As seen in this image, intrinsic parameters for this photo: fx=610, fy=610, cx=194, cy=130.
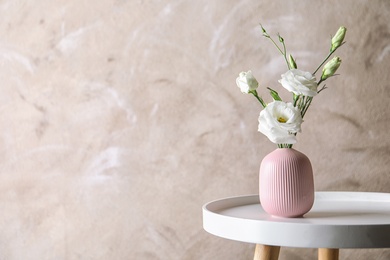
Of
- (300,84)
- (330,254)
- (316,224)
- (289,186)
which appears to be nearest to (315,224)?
(316,224)

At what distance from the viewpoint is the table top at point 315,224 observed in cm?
112

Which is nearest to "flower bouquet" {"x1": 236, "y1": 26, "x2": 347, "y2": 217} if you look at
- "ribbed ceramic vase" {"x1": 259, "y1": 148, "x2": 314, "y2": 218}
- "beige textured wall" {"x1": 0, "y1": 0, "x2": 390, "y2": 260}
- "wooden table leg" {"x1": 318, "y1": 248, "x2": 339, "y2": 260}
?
"ribbed ceramic vase" {"x1": 259, "y1": 148, "x2": 314, "y2": 218}

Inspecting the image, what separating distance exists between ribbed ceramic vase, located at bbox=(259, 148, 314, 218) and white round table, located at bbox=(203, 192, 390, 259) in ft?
0.07

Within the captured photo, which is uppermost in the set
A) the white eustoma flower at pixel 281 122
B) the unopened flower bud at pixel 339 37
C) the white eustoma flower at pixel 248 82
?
the unopened flower bud at pixel 339 37

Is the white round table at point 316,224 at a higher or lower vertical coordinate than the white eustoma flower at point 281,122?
lower

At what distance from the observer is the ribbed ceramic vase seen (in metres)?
1.31

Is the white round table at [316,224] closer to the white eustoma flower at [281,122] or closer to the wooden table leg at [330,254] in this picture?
the wooden table leg at [330,254]

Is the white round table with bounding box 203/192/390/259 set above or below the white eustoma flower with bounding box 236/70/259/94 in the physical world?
below

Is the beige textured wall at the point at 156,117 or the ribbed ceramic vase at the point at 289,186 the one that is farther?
the beige textured wall at the point at 156,117

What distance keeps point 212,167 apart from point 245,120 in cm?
17

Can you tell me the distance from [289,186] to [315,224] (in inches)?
7.2

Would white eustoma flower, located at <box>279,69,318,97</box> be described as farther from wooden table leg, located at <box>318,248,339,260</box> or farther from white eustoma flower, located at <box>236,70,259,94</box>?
wooden table leg, located at <box>318,248,339,260</box>

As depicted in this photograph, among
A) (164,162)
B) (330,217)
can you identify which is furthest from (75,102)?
(330,217)

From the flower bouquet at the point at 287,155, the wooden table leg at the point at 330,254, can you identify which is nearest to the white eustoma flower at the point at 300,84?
the flower bouquet at the point at 287,155
